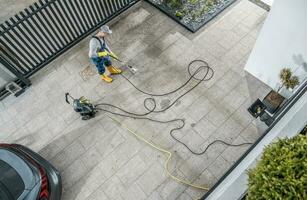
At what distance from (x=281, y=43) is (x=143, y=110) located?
3.81 metres

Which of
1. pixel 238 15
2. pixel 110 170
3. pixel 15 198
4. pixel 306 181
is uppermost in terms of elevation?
pixel 306 181

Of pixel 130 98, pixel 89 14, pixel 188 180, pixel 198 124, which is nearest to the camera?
pixel 188 180

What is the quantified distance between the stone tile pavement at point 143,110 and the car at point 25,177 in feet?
2.60

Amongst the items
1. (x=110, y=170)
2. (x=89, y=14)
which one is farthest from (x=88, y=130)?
(x=89, y=14)

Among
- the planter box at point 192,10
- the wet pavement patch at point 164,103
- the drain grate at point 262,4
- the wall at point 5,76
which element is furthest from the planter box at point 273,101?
the wall at point 5,76

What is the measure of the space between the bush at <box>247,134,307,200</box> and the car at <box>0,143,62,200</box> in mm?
4152

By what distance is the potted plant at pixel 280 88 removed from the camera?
6.04m

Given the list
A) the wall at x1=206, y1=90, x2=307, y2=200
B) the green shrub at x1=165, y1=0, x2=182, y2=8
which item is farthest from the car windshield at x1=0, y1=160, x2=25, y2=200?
the green shrub at x1=165, y1=0, x2=182, y2=8

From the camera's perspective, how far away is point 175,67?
26.3 feet

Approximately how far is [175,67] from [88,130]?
3.13 metres

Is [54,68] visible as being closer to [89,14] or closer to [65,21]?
[65,21]

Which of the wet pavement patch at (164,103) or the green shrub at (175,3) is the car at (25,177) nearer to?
the wet pavement patch at (164,103)

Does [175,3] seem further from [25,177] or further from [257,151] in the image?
[25,177]

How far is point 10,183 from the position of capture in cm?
549
